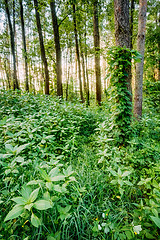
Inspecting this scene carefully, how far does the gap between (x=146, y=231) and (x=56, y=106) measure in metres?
3.80

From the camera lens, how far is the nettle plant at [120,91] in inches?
110

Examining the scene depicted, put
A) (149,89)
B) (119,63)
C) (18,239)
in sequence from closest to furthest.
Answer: (18,239)
(119,63)
(149,89)

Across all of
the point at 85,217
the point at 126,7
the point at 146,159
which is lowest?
the point at 85,217

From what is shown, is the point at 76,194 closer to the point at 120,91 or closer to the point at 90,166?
the point at 90,166

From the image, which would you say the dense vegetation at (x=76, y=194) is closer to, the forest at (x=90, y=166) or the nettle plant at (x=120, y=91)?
the forest at (x=90, y=166)

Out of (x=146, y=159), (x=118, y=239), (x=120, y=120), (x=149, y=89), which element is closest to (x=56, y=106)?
(x=120, y=120)

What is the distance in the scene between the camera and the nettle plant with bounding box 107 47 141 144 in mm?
2785

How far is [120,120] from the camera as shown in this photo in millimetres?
2996

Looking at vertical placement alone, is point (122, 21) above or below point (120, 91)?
above

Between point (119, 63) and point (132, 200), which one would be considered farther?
point (119, 63)

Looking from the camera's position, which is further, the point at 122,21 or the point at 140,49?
the point at 140,49

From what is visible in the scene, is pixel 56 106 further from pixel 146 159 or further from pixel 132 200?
pixel 132 200

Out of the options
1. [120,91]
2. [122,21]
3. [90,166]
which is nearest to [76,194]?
[90,166]

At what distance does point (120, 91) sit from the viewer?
2873 mm
